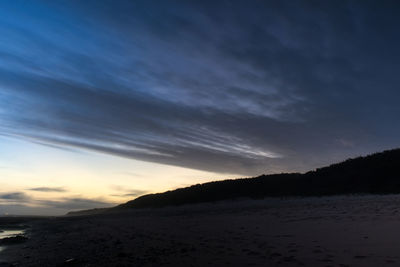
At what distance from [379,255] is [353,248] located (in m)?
0.99

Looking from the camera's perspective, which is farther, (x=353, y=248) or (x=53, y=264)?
(x=53, y=264)

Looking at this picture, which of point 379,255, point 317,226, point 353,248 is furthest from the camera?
point 317,226

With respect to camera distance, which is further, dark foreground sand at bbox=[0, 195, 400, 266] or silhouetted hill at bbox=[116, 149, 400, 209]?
silhouetted hill at bbox=[116, 149, 400, 209]

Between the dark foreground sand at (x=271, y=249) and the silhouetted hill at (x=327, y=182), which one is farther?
the silhouetted hill at (x=327, y=182)

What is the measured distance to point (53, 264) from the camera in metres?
11.0

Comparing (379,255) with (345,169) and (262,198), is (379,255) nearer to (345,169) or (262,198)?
Result: (262,198)

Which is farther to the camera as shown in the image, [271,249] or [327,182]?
[327,182]

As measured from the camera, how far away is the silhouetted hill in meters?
28.7

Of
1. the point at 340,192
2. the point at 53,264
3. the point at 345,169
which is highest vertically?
the point at 345,169

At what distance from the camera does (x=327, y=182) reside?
34.0 metres

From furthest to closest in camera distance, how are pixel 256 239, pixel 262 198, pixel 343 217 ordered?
pixel 262 198, pixel 343 217, pixel 256 239

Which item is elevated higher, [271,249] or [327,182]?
[327,182]

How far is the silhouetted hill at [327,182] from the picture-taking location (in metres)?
28.7

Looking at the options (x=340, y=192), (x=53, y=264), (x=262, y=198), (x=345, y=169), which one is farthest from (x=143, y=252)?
(x=345, y=169)
